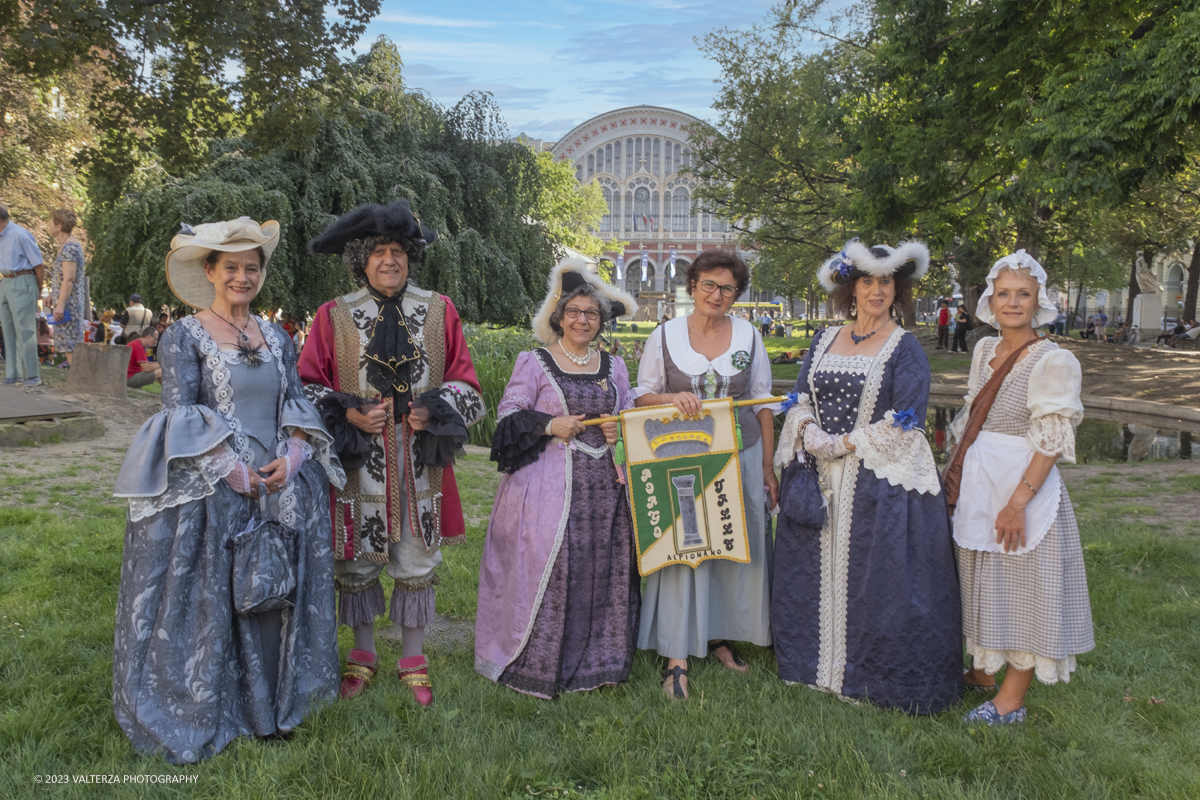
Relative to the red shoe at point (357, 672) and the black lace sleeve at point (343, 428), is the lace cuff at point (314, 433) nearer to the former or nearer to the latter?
the black lace sleeve at point (343, 428)

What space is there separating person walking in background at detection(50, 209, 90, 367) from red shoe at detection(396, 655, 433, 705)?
617 centimetres

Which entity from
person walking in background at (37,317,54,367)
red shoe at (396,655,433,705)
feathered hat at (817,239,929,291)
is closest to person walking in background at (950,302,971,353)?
person walking in background at (37,317,54,367)

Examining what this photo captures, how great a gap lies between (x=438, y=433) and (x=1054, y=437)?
7.87ft

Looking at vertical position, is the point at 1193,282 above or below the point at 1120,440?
above

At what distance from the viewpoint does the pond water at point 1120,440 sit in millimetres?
9867

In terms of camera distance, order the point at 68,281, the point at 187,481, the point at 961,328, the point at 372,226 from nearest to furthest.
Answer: the point at 187,481 < the point at 372,226 < the point at 68,281 < the point at 961,328

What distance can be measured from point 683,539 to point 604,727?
90cm

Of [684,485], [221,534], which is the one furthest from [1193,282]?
[221,534]

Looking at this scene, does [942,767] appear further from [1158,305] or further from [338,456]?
[1158,305]

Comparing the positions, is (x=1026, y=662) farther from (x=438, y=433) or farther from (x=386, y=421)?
(x=386, y=421)

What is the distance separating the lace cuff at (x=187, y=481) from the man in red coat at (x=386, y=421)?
0.51 m

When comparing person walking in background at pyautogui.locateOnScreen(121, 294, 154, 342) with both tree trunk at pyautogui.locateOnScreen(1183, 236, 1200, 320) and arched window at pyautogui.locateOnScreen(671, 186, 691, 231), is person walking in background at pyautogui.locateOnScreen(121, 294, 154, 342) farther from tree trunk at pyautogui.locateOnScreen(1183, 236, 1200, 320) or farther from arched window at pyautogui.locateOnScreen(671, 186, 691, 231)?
arched window at pyautogui.locateOnScreen(671, 186, 691, 231)

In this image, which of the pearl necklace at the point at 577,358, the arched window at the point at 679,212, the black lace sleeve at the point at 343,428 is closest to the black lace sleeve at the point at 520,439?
the pearl necklace at the point at 577,358

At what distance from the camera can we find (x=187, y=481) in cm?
297
